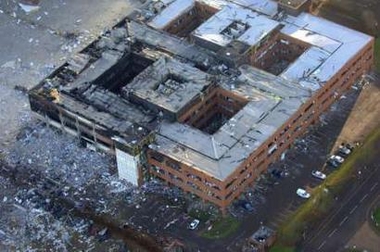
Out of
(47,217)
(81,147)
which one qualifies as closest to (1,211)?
(47,217)

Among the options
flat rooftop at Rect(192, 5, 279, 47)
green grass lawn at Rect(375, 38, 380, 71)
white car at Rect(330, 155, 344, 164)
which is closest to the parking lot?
white car at Rect(330, 155, 344, 164)

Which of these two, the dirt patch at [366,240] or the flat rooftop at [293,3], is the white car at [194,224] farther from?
the flat rooftop at [293,3]

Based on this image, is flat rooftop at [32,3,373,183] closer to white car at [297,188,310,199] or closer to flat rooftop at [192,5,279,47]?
flat rooftop at [192,5,279,47]

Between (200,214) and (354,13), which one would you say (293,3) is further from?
(200,214)

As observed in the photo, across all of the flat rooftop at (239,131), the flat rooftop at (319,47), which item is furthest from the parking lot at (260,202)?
the flat rooftop at (319,47)

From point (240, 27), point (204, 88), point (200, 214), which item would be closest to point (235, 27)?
point (240, 27)

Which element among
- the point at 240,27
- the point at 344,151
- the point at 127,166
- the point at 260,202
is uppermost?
the point at 240,27

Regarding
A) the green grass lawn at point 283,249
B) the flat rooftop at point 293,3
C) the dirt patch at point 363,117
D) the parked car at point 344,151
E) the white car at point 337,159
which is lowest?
the green grass lawn at point 283,249

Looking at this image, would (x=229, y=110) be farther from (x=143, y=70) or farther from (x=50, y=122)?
(x=50, y=122)
